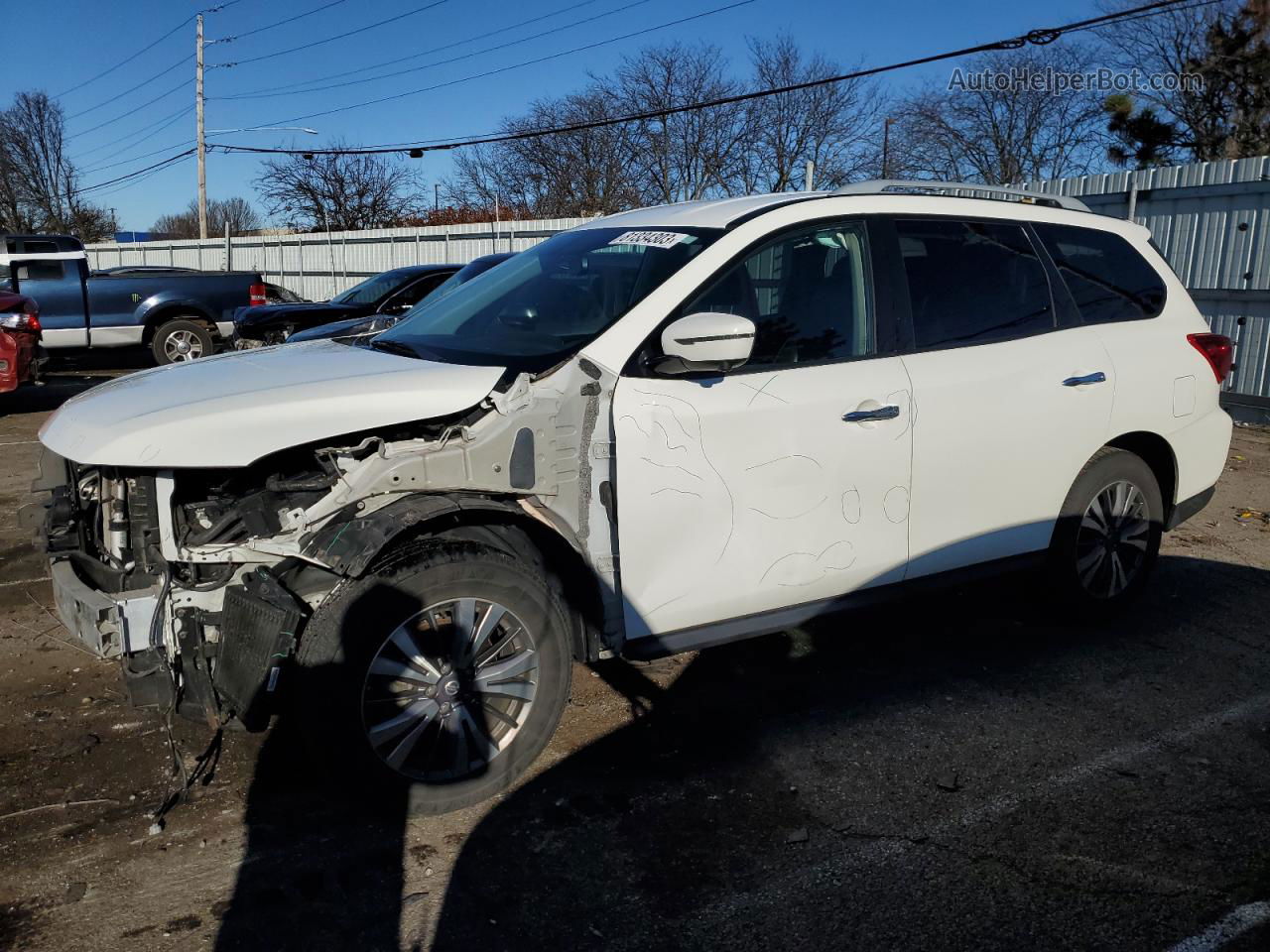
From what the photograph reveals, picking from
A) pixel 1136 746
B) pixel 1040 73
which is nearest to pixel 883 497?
pixel 1136 746

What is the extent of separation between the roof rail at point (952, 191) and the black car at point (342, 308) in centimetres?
873

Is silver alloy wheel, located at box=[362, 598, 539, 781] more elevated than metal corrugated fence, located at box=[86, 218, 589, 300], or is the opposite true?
metal corrugated fence, located at box=[86, 218, 589, 300]

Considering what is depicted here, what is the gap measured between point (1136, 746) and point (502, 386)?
8.93ft

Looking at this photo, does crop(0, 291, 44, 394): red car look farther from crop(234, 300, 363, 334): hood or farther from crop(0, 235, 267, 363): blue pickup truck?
crop(0, 235, 267, 363): blue pickup truck

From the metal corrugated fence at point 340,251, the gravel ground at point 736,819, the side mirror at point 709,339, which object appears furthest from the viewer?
the metal corrugated fence at point 340,251

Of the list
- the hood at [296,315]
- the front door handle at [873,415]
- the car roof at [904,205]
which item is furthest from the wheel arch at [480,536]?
the hood at [296,315]

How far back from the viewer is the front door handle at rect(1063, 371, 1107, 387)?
14.4 feet

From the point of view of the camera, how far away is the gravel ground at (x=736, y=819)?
278 cm

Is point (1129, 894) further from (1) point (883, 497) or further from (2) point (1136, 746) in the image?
(1) point (883, 497)

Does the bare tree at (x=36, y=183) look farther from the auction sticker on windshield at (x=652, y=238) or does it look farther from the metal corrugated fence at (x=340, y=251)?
the auction sticker on windshield at (x=652, y=238)

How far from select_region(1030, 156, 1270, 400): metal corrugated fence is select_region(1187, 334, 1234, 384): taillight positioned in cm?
744

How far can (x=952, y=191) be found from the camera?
15.1 ft

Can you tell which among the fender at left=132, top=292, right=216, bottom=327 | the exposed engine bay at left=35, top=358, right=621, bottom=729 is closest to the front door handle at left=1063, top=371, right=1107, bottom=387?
the exposed engine bay at left=35, top=358, right=621, bottom=729

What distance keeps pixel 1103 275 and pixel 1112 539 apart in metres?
1.25
